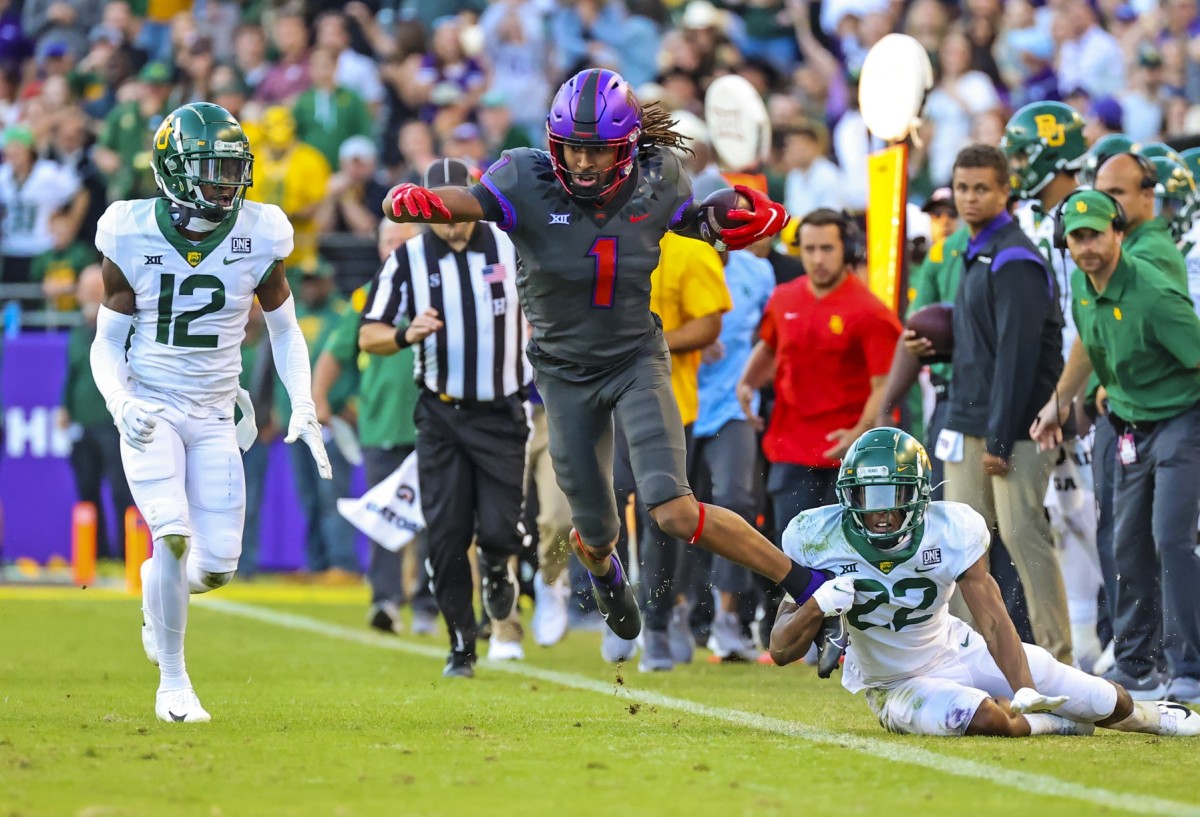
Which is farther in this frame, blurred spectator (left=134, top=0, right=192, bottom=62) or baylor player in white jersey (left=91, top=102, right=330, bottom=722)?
blurred spectator (left=134, top=0, right=192, bottom=62)

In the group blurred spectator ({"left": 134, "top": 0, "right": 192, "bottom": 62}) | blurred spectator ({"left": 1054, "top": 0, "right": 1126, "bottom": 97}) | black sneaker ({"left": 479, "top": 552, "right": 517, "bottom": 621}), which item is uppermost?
blurred spectator ({"left": 134, "top": 0, "right": 192, "bottom": 62})

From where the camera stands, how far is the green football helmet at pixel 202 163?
6.26 metres

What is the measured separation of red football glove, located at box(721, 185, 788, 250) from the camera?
20.4ft

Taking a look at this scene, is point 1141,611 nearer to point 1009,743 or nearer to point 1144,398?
point 1144,398

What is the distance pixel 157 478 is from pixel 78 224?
952cm

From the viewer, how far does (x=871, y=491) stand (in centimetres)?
562

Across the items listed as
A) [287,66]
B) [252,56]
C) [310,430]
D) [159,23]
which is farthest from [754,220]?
[159,23]

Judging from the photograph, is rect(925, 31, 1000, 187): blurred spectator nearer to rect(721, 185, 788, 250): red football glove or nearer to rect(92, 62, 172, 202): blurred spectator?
rect(92, 62, 172, 202): blurred spectator

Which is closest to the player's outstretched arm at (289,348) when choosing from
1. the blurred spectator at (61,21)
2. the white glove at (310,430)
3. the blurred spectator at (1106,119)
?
the white glove at (310,430)

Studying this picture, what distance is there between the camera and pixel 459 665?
7930 mm

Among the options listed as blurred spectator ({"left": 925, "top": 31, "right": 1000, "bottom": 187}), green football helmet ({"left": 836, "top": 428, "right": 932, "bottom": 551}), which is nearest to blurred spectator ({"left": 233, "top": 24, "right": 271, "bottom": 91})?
blurred spectator ({"left": 925, "top": 31, "right": 1000, "bottom": 187})

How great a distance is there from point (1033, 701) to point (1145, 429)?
2.12 meters

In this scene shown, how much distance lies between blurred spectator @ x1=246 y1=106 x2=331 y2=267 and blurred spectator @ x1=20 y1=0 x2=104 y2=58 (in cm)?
337

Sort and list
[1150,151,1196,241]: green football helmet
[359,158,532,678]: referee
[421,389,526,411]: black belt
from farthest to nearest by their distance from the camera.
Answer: [421,389,526,411]: black belt
[359,158,532,678]: referee
[1150,151,1196,241]: green football helmet
